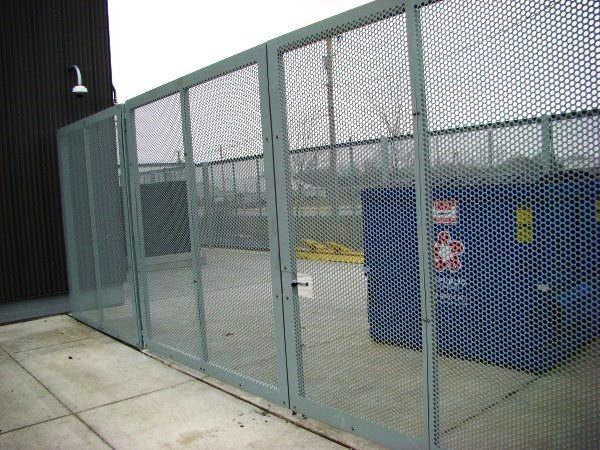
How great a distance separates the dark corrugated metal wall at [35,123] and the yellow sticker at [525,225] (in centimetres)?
716

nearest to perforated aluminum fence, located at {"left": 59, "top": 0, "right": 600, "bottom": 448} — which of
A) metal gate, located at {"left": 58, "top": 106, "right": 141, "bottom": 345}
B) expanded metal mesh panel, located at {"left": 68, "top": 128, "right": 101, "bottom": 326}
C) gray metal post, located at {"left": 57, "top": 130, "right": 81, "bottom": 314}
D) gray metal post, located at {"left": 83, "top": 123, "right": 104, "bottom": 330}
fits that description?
metal gate, located at {"left": 58, "top": 106, "right": 141, "bottom": 345}

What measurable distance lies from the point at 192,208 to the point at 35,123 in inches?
173

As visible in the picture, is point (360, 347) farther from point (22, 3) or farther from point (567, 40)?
point (22, 3)

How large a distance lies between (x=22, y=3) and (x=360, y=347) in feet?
23.8

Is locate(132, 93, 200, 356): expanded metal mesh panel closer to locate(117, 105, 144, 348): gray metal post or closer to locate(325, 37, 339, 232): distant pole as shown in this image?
locate(117, 105, 144, 348): gray metal post

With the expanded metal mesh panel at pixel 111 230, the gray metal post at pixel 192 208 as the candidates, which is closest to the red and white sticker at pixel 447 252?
the gray metal post at pixel 192 208

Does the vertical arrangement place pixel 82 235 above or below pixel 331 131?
below

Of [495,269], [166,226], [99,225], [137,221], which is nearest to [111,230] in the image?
[99,225]

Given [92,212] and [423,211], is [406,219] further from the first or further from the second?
[92,212]

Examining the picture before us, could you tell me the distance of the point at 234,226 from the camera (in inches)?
168

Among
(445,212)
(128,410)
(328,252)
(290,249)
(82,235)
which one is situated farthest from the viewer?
(82,235)

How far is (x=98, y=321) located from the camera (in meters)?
6.91

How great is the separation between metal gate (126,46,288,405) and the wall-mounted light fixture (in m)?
2.72

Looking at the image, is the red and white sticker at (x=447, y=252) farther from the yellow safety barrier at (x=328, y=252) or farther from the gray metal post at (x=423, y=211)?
the yellow safety barrier at (x=328, y=252)
